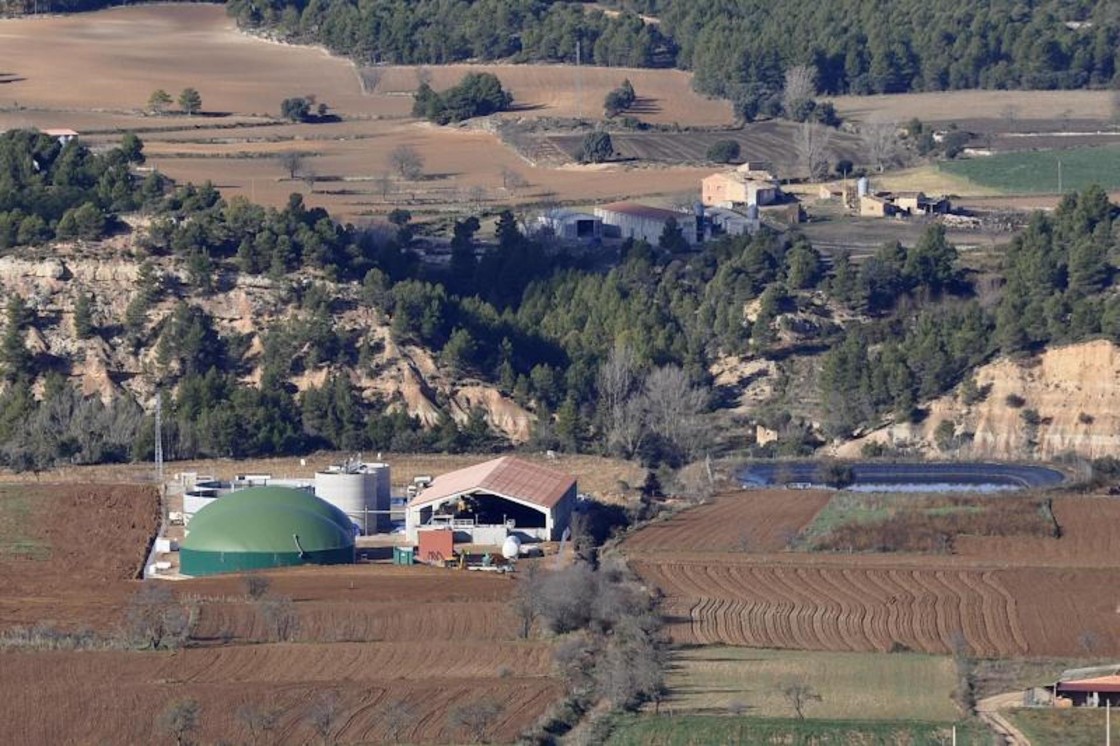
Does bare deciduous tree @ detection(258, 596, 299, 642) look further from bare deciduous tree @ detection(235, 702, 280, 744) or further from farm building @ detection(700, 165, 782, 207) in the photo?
farm building @ detection(700, 165, 782, 207)

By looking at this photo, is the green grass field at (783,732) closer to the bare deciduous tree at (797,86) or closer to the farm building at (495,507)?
the farm building at (495,507)

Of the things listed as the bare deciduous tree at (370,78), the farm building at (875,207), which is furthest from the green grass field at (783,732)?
the bare deciduous tree at (370,78)

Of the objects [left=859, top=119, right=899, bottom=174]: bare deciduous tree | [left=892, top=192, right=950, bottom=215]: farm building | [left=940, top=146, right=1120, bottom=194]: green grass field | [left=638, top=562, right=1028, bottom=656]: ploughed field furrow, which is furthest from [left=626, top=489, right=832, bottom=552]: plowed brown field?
[left=859, top=119, right=899, bottom=174]: bare deciduous tree

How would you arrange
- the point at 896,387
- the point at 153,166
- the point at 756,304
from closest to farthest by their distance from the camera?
the point at 896,387 < the point at 756,304 < the point at 153,166

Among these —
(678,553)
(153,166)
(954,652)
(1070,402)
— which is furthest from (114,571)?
(153,166)

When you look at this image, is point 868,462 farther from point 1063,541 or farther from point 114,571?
point 114,571
